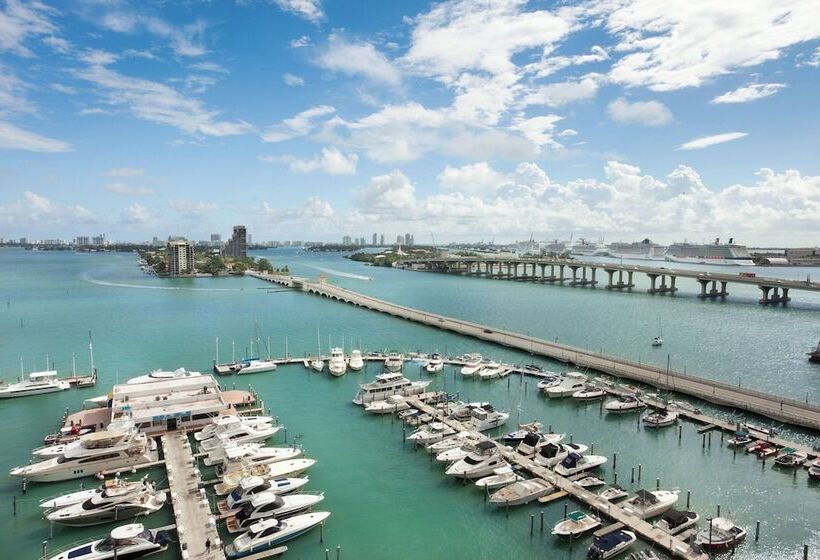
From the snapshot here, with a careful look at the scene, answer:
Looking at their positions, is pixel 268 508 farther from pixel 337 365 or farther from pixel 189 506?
pixel 337 365

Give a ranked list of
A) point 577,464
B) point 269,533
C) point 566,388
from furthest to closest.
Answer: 1. point 566,388
2. point 577,464
3. point 269,533

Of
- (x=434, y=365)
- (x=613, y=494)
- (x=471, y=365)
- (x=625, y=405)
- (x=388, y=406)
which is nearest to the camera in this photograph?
(x=613, y=494)

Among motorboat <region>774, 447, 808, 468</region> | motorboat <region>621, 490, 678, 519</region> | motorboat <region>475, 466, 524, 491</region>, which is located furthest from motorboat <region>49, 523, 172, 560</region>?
motorboat <region>774, 447, 808, 468</region>

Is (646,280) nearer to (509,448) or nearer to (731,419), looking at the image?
(731,419)

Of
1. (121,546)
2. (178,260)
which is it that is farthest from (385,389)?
(178,260)

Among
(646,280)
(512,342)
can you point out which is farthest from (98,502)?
(646,280)

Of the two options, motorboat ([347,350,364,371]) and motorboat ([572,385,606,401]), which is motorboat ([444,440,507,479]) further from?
motorboat ([347,350,364,371])
